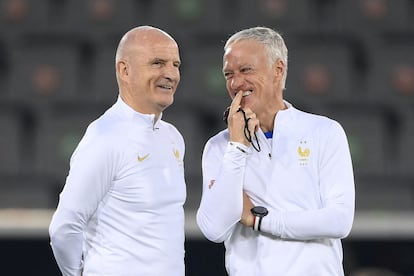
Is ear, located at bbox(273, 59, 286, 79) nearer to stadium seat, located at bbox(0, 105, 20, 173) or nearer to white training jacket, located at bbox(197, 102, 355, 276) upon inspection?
white training jacket, located at bbox(197, 102, 355, 276)

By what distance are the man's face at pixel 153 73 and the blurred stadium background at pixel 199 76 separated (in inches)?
109

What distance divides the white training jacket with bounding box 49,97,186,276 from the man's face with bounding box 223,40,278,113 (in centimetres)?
41

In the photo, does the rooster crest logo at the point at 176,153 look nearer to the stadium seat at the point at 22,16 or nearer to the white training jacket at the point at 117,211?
the white training jacket at the point at 117,211

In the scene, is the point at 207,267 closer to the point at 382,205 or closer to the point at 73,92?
the point at 382,205

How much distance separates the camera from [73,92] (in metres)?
6.91

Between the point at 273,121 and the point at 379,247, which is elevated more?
the point at 273,121

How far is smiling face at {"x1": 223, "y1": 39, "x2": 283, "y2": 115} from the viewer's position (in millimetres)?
3486

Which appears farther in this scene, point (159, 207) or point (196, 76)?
point (196, 76)

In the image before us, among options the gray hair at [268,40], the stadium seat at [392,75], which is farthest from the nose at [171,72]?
the stadium seat at [392,75]

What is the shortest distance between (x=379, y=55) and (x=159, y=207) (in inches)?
161

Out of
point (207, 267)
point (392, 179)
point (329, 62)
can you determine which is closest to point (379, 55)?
point (329, 62)

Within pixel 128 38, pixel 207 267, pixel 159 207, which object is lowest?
pixel 207 267

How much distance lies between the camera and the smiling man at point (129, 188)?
3312mm

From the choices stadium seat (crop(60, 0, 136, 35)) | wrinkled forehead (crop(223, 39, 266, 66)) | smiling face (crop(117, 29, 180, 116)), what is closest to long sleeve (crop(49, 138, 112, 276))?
smiling face (crop(117, 29, 180, 116))
